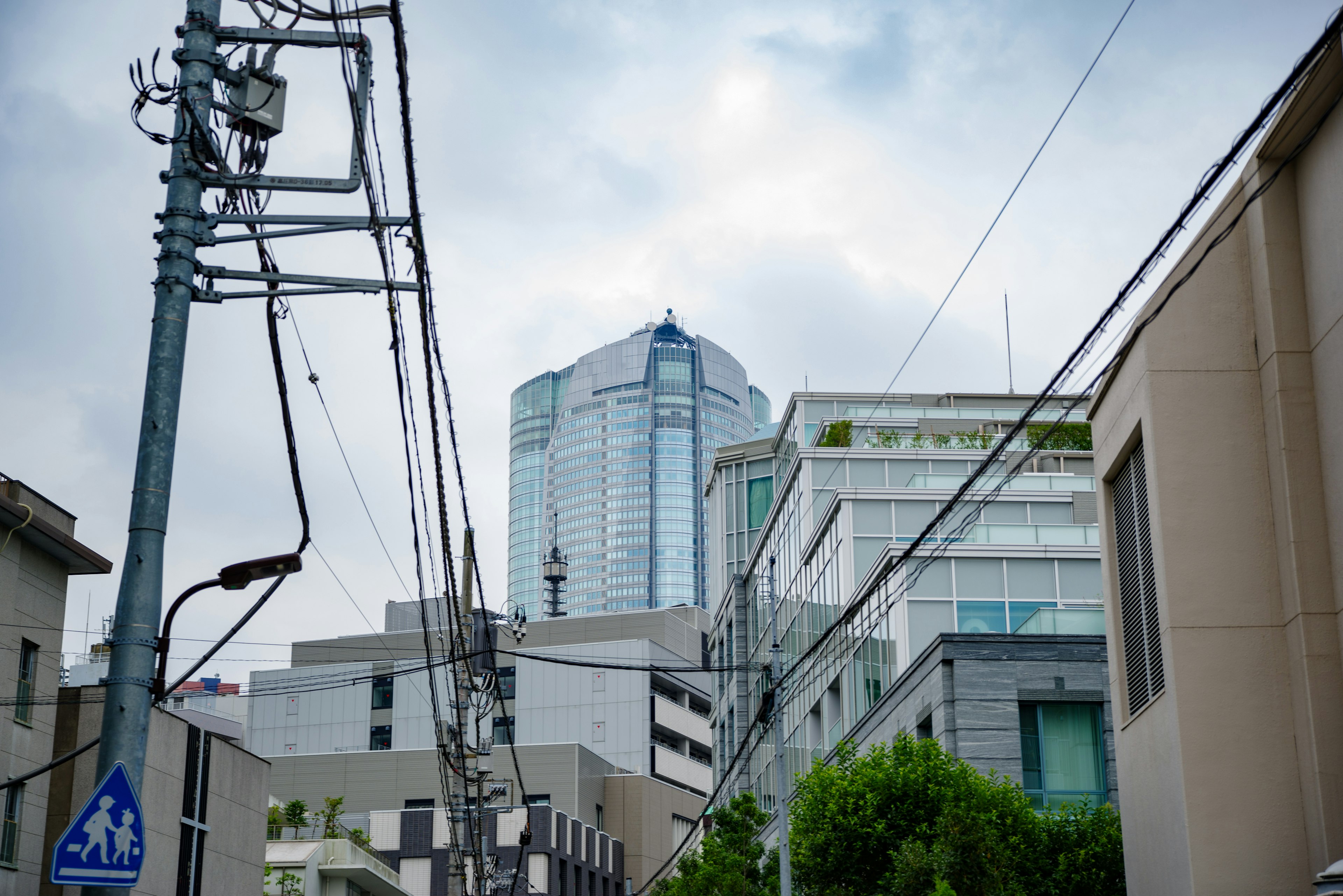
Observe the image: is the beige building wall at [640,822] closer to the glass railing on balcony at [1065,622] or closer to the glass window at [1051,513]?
the glass window at [1051,513]

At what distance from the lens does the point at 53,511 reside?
89.9 feet

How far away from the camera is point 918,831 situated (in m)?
25.2

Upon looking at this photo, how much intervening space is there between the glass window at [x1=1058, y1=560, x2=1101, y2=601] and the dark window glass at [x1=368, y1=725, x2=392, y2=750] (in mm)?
76527

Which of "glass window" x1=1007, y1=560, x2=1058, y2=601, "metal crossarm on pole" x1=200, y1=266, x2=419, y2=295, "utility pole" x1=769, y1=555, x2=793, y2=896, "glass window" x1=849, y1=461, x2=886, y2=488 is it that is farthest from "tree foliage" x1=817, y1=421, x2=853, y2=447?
"metal crossarm on pole" x1=200, y1=266, x2=419, y2=295

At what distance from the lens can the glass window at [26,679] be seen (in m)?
25.7

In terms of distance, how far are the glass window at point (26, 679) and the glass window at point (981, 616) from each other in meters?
22.3

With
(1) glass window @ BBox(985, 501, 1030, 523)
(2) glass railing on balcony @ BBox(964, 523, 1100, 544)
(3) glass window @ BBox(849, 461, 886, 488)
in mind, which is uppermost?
(3) glass window @ BBox(849, 461, 886, 488)

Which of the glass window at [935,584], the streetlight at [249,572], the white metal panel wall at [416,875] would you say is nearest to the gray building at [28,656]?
the streetlight at [249,572]

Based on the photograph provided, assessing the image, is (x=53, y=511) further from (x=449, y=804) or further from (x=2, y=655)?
(x=449, y=804)

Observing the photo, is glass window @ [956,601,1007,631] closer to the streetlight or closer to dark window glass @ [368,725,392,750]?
the streetlight

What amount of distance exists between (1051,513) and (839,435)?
918 centimetres

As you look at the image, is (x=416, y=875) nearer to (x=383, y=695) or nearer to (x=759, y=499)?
(x=383, y=695)

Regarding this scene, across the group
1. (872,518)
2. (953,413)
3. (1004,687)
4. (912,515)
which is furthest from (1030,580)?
(953,413)

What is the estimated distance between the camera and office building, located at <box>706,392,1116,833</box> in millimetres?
31875
